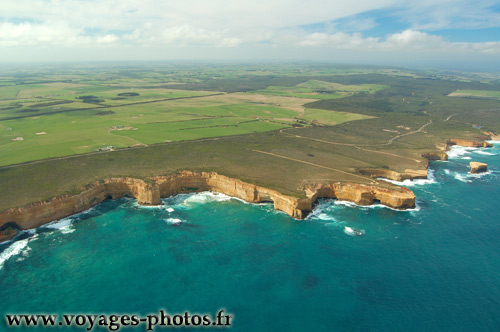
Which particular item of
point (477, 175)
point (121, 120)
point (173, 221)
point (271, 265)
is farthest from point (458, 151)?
point (121, 120)

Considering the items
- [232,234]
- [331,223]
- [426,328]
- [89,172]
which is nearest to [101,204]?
[89,172]

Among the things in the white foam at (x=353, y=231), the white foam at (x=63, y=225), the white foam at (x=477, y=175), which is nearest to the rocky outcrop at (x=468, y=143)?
the white foam at (x=477, y=175)

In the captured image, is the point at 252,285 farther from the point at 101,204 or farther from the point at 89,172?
the point at 89,172

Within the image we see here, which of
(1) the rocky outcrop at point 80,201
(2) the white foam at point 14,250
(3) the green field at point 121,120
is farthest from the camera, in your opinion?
(3) the green field at point 121,120

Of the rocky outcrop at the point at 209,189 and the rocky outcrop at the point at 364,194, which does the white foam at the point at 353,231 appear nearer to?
the rocky outcrop at the point at 209,189

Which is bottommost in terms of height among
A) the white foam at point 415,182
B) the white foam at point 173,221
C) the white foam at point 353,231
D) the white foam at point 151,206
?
the white foam at point 173,221

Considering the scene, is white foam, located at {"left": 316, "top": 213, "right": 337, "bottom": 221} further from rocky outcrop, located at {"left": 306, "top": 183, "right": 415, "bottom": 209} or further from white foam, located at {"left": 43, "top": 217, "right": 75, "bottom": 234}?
white foam, located at {"left": 43, "top": 217, "right": 75, "bottom": 234}
